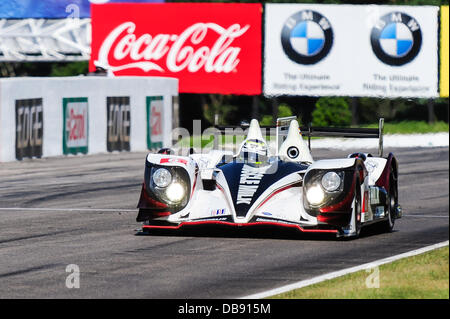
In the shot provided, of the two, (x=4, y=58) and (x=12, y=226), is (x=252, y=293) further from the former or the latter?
(x=4, y=58)

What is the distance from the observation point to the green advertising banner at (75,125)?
2447 centimetres

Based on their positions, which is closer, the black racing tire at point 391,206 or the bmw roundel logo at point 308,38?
the black racing tire at point 391,206

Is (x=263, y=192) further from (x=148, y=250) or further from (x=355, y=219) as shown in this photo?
(x=148, y=250)

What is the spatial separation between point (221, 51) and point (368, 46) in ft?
13.7

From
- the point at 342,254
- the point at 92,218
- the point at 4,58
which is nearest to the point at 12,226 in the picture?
the point at 92,218

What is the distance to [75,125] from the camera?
24750mm

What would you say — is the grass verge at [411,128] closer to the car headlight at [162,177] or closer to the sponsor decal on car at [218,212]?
the car headlight at [162,177]

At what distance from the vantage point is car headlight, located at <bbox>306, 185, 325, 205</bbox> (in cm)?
1070

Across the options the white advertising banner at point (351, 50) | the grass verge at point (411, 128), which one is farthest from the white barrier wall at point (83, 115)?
the grass verge at point (411, 128)

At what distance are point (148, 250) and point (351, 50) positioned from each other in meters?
22.8

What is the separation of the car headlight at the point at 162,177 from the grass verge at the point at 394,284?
8.69 ft

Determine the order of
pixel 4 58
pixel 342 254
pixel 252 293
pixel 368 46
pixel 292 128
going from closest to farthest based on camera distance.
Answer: pixel 252 293
pixel 342 254
pixel 292 128
pixel 368 46
pixel 4 58
